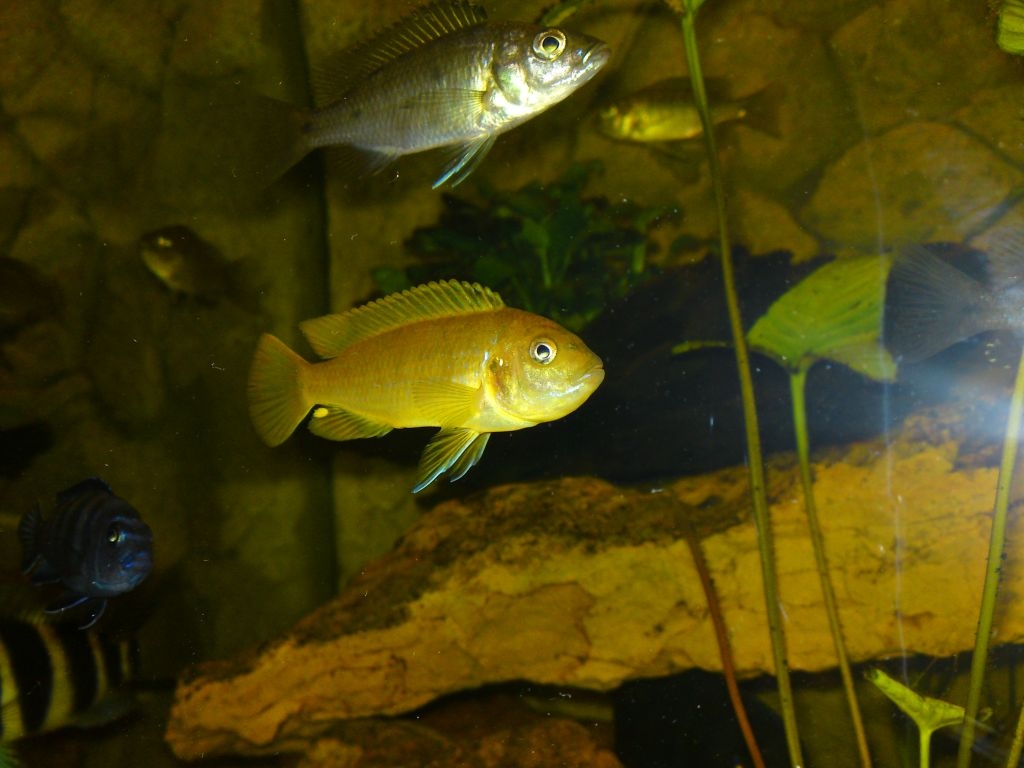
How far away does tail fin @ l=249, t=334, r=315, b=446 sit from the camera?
8.86 ft

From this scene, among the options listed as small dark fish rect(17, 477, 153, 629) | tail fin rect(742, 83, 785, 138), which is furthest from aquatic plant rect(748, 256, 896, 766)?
small dark fish rect(17, 477, 153, 629)

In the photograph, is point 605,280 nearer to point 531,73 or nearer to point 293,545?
point 531,73

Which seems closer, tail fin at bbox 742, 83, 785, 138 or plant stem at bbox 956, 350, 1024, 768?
plant stem at bbox 956, 350, 1024, 768

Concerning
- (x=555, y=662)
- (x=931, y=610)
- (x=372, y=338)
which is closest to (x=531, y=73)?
(x=372, y=338)

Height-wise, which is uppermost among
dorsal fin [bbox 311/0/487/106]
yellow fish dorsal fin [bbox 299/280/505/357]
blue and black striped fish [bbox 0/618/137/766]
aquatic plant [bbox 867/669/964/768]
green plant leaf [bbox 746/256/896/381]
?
dorsal fin [bbox 311/0/487/106]

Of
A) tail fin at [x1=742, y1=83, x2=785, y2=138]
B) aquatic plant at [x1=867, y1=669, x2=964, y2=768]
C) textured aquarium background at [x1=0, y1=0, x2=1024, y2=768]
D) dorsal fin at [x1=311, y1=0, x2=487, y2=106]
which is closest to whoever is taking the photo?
aquatic plant at [x1=867, y1=669, x2=964, y2=768]

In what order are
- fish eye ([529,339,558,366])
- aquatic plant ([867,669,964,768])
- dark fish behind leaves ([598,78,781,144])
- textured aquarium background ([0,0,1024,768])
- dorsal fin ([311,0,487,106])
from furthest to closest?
dark fish behind leaves ([598,78,781,144]) < textured aquarium background ([0,0,1024,768]) < dorsal fin ([311,0,487,106]) < aquatic plant ([867,669,964,768]) < fish eye ([529,339,558,366])

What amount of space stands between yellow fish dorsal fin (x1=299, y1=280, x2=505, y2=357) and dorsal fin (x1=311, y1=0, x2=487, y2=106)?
36.7 inches

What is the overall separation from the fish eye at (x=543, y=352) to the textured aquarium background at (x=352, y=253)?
46.8 inches

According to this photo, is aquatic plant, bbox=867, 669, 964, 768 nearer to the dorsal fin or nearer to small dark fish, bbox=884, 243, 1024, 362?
small dark fish, bbox=884, 243, 1024, 362

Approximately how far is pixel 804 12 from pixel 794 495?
3363mm

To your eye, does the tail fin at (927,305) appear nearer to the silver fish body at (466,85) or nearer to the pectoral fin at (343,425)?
the silver fish body at (466,85)

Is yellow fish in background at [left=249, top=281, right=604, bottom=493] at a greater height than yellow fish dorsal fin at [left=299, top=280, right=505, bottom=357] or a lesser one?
lesser

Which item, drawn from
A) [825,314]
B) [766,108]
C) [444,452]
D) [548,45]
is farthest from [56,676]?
[766,108]
